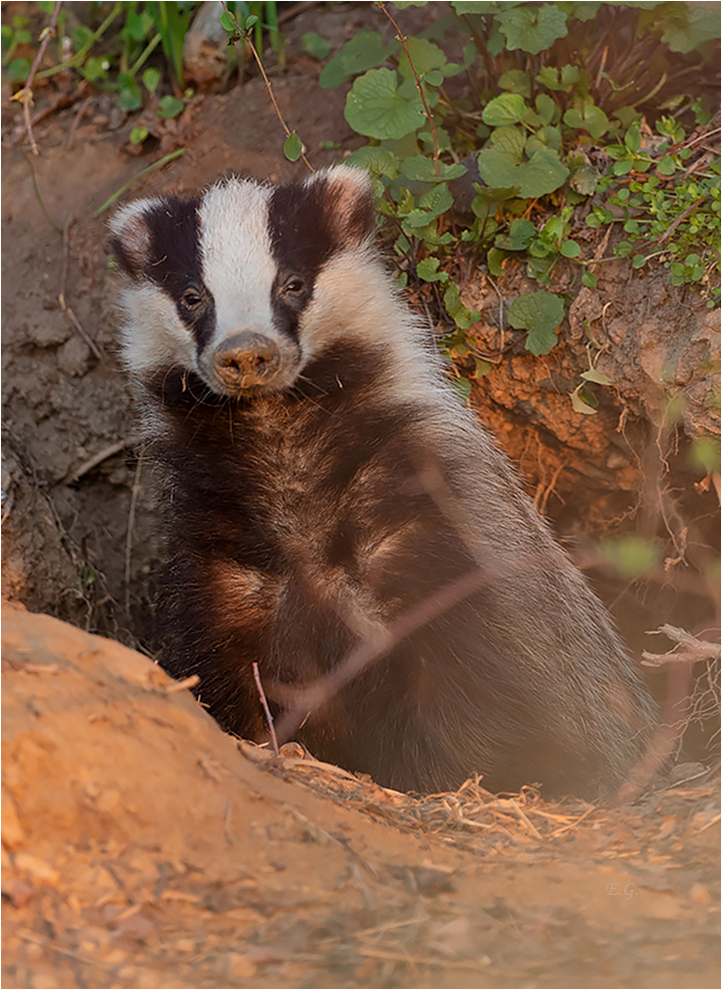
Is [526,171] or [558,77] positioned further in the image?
[558,77]

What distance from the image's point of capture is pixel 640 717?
3.36 m

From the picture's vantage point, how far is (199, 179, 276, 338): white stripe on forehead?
105 inches

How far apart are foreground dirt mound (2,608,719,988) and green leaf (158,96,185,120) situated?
123 inches

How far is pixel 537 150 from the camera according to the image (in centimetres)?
343

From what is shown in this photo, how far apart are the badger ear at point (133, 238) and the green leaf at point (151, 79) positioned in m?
1.71

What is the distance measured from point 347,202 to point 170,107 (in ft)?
5.99

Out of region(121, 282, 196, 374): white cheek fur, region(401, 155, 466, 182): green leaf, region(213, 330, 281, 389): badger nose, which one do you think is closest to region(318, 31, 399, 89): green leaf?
region(401, 155, 466, 182): green leaf

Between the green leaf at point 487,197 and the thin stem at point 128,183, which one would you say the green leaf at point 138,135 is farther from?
the green leaf at point 487,197

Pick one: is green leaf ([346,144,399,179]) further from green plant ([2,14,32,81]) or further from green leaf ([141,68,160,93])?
green plant ([2,14,32,81])

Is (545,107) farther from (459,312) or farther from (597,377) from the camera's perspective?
(597,377)

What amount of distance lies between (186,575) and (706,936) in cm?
179

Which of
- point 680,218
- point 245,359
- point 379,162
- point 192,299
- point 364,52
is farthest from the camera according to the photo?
point 364,52

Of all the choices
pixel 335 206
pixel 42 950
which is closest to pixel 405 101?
pixel 335 206

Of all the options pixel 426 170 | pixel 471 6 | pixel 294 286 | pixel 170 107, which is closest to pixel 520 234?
pixel 426 170
